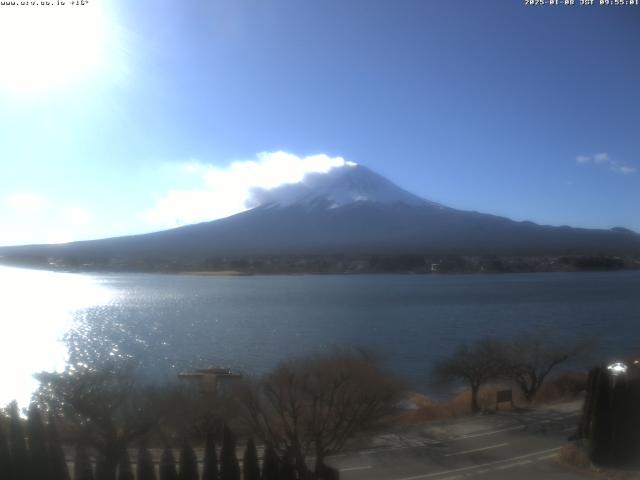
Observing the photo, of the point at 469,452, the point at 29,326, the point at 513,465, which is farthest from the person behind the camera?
the point at 29,326

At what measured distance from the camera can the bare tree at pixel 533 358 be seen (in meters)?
9.47

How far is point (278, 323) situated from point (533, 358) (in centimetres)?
882

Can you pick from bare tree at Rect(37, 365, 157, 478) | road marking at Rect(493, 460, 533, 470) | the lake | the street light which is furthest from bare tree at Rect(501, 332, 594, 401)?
the street light

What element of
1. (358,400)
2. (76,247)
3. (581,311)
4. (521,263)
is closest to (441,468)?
(358,400)

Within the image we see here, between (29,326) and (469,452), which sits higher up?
(29,326)

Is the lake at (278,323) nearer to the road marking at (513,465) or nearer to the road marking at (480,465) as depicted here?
the road marking at (480,465)

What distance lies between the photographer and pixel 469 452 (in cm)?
546

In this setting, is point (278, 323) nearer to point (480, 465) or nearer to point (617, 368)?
point (480, 465)

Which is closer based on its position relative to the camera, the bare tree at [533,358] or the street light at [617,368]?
the street light at [617,368]

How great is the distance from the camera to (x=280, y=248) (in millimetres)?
49438

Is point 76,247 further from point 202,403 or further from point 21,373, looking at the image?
point 202,403

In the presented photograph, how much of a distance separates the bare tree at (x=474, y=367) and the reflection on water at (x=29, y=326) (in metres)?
5.95

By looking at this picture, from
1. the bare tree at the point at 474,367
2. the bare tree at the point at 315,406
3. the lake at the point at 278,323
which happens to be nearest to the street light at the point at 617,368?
the bare tree at the point at 315,406

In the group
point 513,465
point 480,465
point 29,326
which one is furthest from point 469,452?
point 29,326
